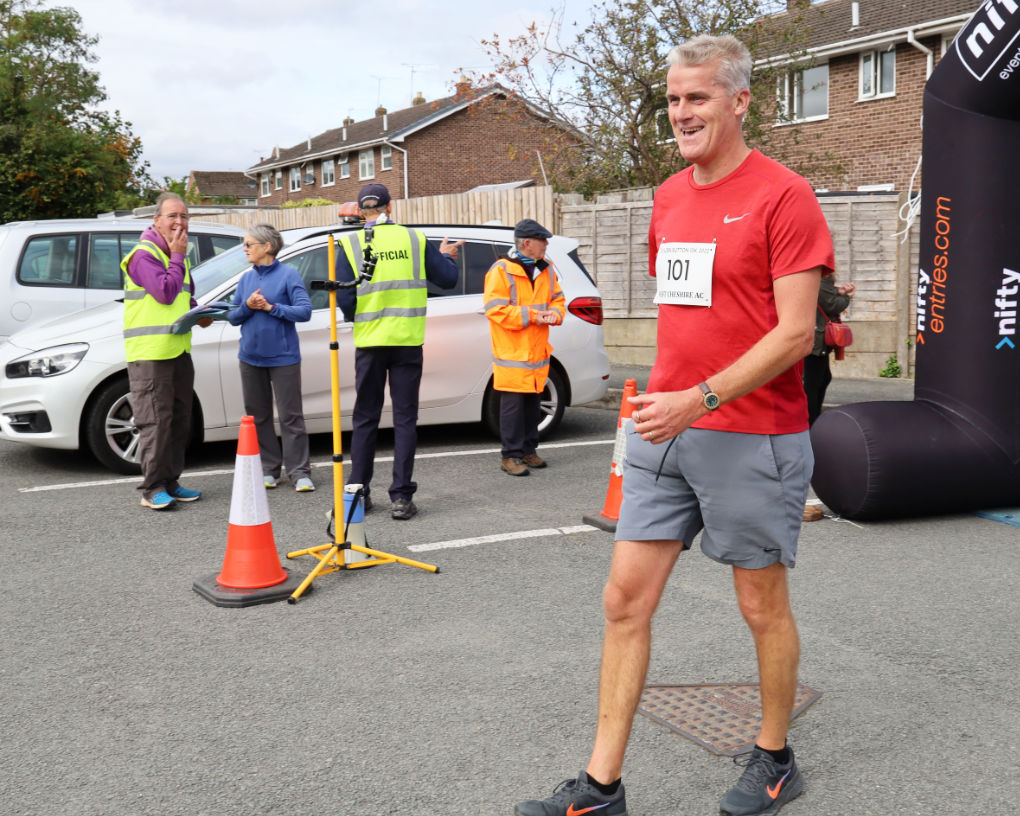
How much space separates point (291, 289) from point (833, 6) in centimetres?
2319

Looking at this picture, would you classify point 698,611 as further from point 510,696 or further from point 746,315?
point 746,315

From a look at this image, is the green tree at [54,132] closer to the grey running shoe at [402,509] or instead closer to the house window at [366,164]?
the house window at [366,164]

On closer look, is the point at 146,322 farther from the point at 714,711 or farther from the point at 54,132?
the point at 54,132

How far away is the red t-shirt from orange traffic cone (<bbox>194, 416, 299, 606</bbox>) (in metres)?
2.65

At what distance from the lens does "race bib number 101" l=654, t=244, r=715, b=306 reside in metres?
2.89

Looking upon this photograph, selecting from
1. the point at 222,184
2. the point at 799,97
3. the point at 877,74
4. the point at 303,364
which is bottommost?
the point at 303,364

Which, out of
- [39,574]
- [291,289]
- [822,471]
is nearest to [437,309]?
[291,289]

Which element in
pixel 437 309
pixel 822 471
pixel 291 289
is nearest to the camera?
pixel 822 471

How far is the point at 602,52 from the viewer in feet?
52.5

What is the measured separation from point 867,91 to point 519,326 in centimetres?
1809

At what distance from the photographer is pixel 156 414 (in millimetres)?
6703

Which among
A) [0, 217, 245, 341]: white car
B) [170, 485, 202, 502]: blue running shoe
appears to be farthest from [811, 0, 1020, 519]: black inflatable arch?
[0, 217, 245, 341]: white car

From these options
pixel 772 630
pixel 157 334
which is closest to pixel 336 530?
pixel 157 334

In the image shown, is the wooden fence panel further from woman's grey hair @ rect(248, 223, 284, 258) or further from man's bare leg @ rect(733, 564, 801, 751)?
man's bare leg @ rect(733, 564, 801, 751)
